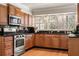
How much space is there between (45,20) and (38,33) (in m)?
1.00

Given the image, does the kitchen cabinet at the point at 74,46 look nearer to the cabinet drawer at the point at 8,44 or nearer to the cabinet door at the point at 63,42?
the cabinet drawer at the point at 8,44

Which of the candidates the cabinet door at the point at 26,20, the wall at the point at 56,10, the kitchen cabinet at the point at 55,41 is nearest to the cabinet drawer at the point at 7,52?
the cabinet door at the point at 26,20

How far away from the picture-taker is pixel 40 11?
6520 millimetres

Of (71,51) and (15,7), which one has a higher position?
(15,7)

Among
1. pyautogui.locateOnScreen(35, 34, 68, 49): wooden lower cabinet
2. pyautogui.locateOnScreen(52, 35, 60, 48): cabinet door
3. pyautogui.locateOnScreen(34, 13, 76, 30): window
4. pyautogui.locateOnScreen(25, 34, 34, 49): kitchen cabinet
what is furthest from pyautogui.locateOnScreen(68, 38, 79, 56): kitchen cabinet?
pyautogui.locateOnScreen(34, 13, 76, 30): window

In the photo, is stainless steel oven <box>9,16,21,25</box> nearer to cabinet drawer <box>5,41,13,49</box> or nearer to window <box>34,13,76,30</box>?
cabinet drawer <box>5,41,13,49</box>

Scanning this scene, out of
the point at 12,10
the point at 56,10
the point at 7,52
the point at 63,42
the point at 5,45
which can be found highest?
the point at 56,10

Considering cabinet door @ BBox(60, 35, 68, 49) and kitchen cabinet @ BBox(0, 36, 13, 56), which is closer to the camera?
kitchen cabinet @ BBox(0, 36, 13, 56)

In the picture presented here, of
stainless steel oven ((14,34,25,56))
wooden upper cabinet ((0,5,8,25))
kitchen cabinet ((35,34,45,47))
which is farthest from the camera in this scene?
kitchen cabinet ((35,34,45,47))

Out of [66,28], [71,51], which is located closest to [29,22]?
[66,28]

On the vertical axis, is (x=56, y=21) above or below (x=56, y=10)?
below

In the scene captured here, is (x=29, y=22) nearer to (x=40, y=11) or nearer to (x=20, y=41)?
(x=40, y=11)

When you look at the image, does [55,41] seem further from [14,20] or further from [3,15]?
[3,15]

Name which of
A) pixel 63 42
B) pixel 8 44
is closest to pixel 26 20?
pixel 63 42
